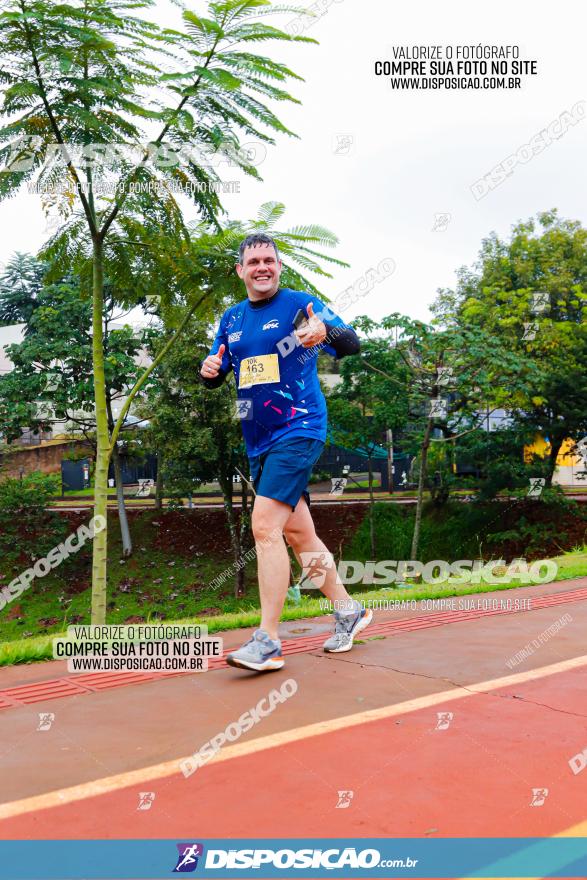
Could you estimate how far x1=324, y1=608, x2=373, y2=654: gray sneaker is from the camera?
4.31 m

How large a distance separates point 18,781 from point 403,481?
29.1m

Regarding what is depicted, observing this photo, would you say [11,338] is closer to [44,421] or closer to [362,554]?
[44,421]

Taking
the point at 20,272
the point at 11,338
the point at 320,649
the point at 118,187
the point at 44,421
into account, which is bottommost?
the point at 320,649

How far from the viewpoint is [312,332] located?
3.95m

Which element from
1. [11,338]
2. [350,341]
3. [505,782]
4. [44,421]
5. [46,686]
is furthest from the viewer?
[11,338]

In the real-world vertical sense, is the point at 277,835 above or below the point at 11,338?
below

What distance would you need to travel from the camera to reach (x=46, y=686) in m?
3.81

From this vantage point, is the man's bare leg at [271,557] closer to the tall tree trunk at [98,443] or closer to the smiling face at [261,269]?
the smiling face at [261,269]

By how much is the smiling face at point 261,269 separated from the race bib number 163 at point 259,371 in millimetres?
372

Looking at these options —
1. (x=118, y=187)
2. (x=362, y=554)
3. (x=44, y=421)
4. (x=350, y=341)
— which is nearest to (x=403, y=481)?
(x=362, y=554)

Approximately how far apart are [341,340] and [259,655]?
1.58 m

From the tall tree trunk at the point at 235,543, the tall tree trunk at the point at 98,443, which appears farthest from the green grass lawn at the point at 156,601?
the tall tree trunk at the point at 98,443

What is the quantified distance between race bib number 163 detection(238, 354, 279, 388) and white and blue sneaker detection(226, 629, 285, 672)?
1.24 m

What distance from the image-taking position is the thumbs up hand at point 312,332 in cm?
395
